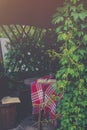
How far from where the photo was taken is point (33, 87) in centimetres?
758

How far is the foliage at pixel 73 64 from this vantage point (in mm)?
5684

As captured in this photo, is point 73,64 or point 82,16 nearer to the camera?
point 82,16

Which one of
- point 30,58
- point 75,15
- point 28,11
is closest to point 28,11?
point 28,11

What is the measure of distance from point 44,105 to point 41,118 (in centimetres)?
33

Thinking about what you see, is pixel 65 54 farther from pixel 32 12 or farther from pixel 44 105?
pixel 32 12

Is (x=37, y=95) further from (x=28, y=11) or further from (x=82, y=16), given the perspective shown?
(x=82, y=16)

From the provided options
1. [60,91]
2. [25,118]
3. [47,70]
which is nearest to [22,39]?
[47,70]

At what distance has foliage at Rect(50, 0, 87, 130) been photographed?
224 inches

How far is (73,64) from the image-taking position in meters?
5.77

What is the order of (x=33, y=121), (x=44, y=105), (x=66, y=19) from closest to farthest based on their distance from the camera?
(x=66, y=19), (x=44, y=105), (x=33, y=121)

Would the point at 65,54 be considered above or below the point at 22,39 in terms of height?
below

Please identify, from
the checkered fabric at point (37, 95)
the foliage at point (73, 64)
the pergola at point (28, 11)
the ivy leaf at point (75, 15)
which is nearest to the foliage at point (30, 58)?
the pergola at point (28, 11)

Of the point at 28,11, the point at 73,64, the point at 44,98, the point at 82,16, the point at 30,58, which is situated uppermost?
the point at 28,11

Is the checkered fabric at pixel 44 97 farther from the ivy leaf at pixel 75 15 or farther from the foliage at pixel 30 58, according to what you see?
the foliage at pixel 30 58
